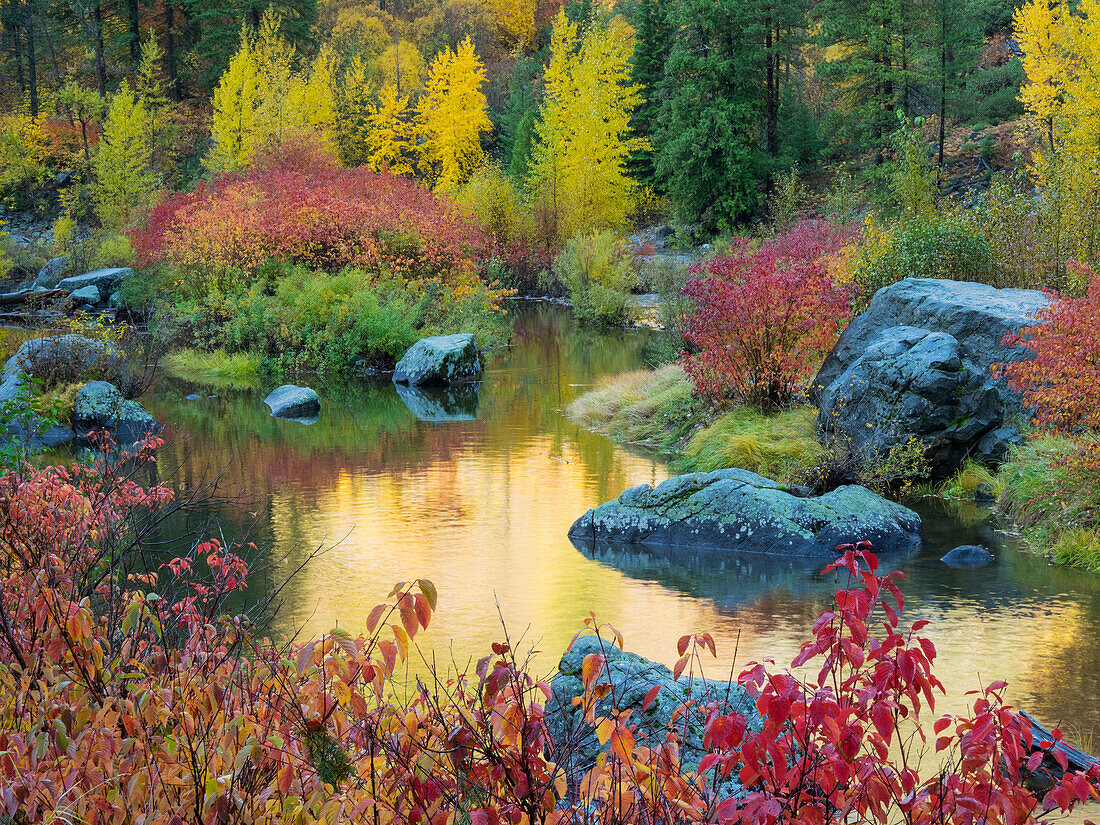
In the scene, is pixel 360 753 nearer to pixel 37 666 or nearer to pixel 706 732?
pixel 706 732

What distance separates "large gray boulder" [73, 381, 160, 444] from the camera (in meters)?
14.2

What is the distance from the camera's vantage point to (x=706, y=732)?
98.3 inches

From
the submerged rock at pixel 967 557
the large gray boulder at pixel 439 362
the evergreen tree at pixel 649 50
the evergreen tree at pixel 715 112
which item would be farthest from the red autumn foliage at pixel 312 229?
the evergreen tree at pixel 649 50

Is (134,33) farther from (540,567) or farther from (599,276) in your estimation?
(540,567)

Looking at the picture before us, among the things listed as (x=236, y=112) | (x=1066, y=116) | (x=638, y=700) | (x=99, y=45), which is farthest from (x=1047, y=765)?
(x=99, y=45)

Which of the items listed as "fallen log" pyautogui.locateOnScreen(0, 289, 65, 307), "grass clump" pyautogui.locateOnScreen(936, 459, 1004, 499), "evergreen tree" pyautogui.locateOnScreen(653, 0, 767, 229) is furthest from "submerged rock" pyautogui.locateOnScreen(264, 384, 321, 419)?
"evergreen tree" pyautogui.locateOnScreen(653, 0, 767, 229)

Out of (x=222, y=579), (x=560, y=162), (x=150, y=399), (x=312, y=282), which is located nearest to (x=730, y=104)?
(x=560, y=162)

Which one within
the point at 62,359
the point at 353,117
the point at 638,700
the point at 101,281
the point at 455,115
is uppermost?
the point at 353,117

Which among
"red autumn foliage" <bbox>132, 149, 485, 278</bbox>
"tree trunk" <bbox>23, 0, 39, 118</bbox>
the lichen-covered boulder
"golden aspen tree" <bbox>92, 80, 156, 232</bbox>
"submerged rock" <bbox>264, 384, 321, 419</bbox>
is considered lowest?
"submerged rock" <bbox>264, 384, 321, 419</bbox>

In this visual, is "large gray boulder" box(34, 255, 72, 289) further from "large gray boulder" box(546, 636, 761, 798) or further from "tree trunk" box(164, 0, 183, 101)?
"large gray boulder" box(546, 636, 761, 798)

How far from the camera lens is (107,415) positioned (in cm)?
1432

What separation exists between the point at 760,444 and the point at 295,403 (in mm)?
8171

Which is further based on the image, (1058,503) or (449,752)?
(1058,503)

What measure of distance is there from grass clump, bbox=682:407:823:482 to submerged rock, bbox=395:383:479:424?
4.54m
